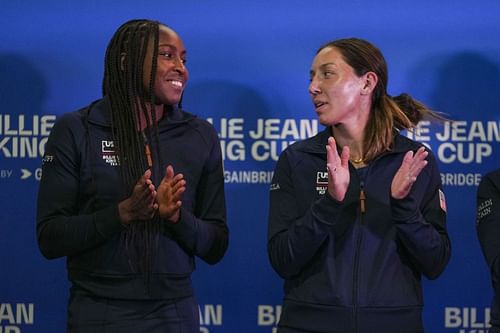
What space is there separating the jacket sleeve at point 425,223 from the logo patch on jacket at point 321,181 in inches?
8.5

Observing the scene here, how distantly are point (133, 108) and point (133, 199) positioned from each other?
32 centimetres

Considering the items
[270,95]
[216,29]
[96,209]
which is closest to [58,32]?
[216,29]

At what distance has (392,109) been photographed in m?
Answer: 2.29

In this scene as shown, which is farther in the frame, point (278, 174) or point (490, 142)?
point (490, 142)

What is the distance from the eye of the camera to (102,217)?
6.57 ft

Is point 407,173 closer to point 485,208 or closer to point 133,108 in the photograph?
point 485,208

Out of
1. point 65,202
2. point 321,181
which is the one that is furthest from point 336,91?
point 65,202

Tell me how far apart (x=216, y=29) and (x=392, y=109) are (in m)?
0.81

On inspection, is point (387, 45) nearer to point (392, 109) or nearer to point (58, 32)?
point (392, 109)

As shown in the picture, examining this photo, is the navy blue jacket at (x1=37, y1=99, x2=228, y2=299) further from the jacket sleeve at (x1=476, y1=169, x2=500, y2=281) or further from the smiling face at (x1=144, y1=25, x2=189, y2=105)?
the jacket sleeve at (x1=476, y1=169, x2=500, y2=281)

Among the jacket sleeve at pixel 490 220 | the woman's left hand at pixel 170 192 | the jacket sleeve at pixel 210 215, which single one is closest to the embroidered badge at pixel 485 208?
the jacket sleeve at pixel 490 220

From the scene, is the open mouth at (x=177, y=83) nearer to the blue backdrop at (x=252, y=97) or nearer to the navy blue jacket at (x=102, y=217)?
the navy blue jacket at (x=102, y=217)

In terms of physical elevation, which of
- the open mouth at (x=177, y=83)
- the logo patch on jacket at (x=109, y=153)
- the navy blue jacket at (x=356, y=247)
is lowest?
the navy blue jacket at (x=356, y=247)

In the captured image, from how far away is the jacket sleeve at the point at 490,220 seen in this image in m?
2.04
